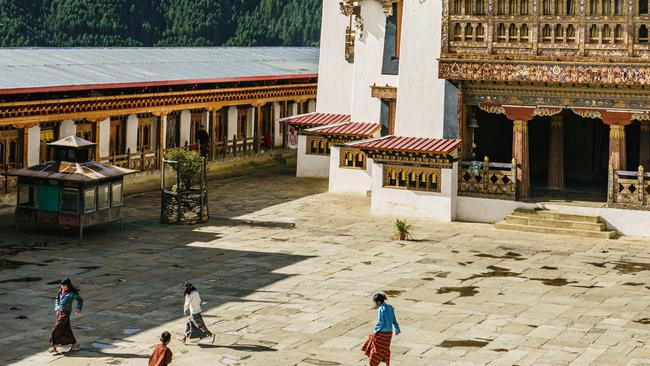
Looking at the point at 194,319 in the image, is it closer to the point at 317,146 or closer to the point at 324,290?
the point at 324,290

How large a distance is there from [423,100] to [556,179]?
4.80m

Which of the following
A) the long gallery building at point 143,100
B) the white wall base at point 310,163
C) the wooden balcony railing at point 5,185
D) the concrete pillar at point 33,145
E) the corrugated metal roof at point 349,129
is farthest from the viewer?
the white wall base at point 310,163

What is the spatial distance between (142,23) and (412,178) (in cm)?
6556

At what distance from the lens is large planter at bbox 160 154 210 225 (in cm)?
3453

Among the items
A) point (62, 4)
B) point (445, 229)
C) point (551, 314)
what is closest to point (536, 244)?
point (445, 229)

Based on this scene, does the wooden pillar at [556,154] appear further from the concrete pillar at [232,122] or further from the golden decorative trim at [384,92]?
the concrete pillar at [232,122]

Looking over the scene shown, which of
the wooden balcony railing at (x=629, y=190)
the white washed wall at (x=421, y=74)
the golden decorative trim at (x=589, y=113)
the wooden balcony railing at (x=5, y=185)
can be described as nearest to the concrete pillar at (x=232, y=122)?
the wooden balcony railing at (x=5, y=185)

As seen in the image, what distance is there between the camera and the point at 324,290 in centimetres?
2661

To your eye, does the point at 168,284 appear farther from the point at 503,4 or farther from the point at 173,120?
the point at 173,120

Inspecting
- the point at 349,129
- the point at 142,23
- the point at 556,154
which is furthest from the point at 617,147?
the point at 142,23

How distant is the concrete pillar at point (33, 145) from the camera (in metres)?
39.0

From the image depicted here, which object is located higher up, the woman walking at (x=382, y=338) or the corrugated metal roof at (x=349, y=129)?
the corrugated metal roof at (x=349, y=129)

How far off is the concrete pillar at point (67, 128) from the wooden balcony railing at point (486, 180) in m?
13.4

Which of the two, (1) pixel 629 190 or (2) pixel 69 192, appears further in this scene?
(1) pixel 629 190
